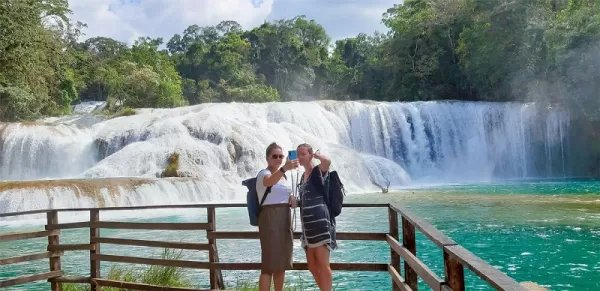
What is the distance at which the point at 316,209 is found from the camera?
4.95 metres

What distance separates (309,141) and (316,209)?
26124 millimetres

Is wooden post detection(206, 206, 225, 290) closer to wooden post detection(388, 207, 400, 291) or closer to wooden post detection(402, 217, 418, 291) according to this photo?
wooden post detection(388, 207, 400, 291)

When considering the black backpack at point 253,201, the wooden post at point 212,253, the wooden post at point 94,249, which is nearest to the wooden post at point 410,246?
the black backpack at point 253,201

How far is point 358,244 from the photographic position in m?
13.1

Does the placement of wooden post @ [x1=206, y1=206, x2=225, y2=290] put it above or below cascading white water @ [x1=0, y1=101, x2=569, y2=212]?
below

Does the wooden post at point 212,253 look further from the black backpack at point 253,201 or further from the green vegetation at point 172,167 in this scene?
the green vegetation at point 172,167

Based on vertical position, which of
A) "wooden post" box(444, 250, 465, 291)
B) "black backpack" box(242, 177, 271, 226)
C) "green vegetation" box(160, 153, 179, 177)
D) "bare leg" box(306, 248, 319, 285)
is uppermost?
"green vegetation" box(160, 153, 179, 177)

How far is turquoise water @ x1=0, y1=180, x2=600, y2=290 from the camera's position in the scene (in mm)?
9922

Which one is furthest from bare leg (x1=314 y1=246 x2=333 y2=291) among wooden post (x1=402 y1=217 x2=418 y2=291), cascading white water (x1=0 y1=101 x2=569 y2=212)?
cascading white water (x1=0 y1=101 x2=569 y2=212)

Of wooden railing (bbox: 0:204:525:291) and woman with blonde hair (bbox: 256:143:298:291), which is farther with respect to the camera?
woman with blonde hair (bbox: 256:143:298:291)

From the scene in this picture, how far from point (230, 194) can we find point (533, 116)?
66.7 feet

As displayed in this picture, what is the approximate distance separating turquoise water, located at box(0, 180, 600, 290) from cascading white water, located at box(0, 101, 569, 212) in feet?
20.0

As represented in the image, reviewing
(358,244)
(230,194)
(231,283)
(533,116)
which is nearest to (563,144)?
(533,116)

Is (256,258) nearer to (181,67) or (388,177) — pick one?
(388,177)
